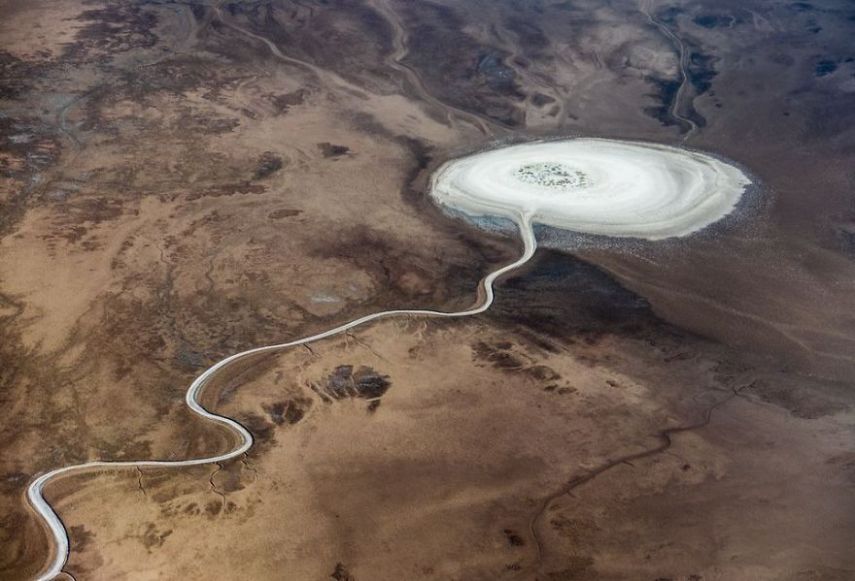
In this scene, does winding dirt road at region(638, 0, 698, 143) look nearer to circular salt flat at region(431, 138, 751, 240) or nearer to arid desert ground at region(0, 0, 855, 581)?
arid desert ground at region(0, 0, 855, 581)

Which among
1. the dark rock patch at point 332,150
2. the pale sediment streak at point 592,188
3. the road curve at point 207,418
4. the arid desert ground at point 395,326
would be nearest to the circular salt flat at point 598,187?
the pale sediment streak at point 592,188

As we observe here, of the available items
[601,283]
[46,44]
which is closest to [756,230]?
[601,283]

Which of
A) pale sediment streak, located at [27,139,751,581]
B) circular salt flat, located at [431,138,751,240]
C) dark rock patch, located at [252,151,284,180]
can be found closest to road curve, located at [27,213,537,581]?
pale sediment streak, located at [27,139,751,581]

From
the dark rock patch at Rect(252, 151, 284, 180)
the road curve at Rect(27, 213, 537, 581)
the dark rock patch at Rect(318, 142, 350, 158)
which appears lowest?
the road curve at Rect(27, 213, 537, 581)

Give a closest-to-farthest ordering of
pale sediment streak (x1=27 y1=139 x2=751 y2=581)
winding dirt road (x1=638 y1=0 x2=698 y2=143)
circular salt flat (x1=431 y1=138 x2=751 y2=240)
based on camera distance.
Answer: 1. pale sediment streak (x1=27 y1=139 x2=751 y2=581)
2. circular salt flat (x1=431 y1=138 x2=751 y2=240)
3. winding dirt road (x1=638 y1=0 x2=698 y2=143)

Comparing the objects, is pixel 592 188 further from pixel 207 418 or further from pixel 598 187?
pixel 207 418

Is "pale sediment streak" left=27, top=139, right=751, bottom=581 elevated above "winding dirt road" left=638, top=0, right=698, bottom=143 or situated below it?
below
